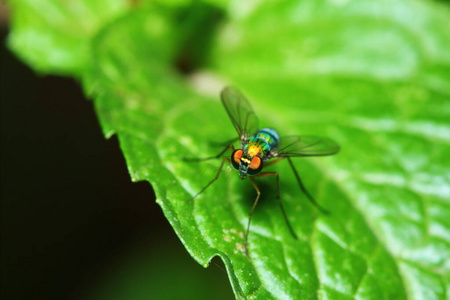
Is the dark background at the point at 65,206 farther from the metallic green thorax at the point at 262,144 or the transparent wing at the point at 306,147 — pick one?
the transparent wing at the point at 306,147

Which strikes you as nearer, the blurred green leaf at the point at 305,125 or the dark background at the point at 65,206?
the blurred green leaf at the point at 305,125

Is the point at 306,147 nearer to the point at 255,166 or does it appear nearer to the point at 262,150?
the point at 262,150

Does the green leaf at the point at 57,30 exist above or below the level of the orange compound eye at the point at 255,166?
above

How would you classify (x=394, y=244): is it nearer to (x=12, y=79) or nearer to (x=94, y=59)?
(x=94, y=59)

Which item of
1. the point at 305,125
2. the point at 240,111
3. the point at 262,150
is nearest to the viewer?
the point at 262,150

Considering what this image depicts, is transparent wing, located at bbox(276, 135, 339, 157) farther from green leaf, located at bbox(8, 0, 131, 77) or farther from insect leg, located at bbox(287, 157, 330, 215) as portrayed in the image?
green leaf, located at bbox(8, 0, 131, 77)

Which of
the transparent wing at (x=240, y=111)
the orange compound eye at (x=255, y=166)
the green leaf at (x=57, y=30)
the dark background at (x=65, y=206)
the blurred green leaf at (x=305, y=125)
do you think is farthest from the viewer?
the dark background at (x=65, y=206)

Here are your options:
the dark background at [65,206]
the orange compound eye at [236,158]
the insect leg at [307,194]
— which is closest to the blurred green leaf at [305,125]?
the insect leg at [307,194]

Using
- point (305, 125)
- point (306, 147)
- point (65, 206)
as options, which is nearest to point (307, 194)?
point (306, 147)
